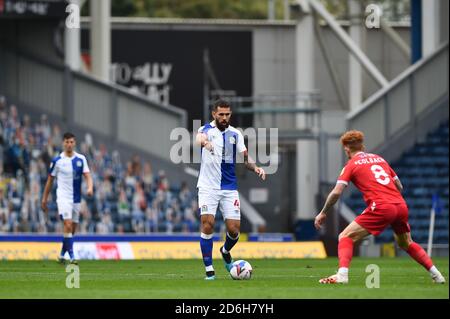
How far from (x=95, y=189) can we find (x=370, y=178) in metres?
20.2

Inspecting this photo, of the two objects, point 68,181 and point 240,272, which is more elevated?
point 68,181

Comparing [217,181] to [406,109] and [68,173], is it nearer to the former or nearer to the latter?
[68,173]

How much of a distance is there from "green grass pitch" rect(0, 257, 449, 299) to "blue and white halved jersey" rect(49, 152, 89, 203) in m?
1.40

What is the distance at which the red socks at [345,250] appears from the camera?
744 inches

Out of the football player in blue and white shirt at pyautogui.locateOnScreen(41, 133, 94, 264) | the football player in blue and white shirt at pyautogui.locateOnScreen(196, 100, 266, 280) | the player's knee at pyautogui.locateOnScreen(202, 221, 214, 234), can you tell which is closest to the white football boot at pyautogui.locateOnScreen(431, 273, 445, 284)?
the football player in blue and white shirt at pyautogui.locateOnScreen(196, 100, 266, 280)

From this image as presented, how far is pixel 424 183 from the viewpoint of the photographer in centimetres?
4153

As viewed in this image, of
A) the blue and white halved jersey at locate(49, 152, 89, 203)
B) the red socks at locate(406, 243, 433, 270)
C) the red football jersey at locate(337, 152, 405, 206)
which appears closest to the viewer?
the red football jersey at locate(337, 152, 405, 206)

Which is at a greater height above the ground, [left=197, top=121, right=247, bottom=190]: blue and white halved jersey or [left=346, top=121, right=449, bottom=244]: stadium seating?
[left=197, top=121, right=247, bottom=190]: blue and white halved jersey

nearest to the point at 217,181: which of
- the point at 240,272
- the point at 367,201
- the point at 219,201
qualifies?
the point at 219,201

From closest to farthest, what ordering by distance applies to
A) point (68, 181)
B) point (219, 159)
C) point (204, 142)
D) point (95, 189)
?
point (204, 142) → point (219, 159) → point (68, 181) → point (95, 189)

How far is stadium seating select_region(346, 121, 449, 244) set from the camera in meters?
39.8

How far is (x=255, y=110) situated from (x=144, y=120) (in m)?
3.40

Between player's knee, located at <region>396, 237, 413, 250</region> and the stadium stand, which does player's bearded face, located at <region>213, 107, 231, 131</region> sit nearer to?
player's knee, located at <region>396, 237, 413, 250</region>

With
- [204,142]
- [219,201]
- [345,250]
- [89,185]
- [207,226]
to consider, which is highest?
[204,142]
